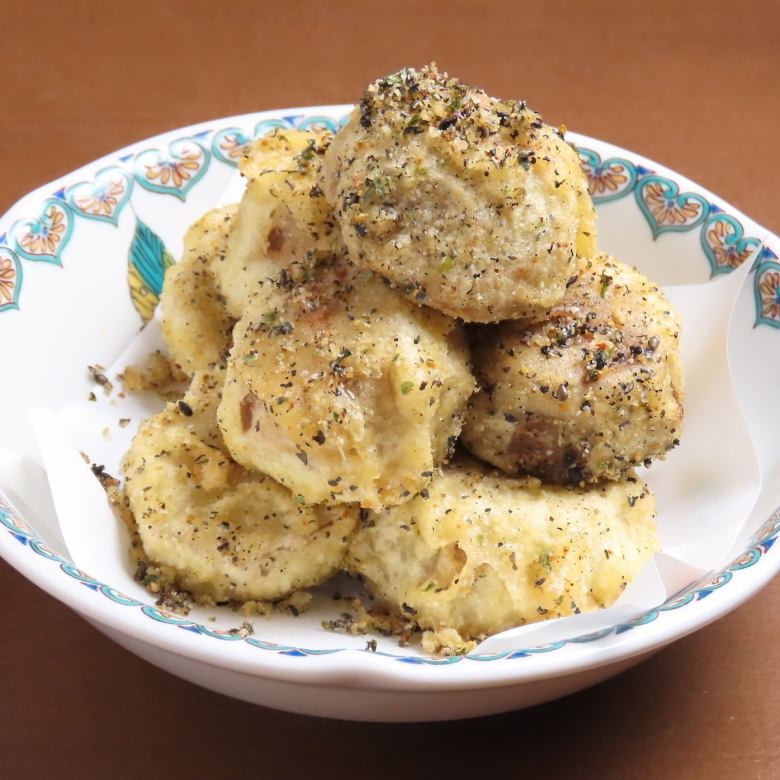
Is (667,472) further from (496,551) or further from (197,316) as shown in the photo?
(197,316)

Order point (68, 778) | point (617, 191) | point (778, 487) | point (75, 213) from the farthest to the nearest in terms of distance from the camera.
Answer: point (617, 191) → point (75, 213) → point (778, 487) → point (68, 778)

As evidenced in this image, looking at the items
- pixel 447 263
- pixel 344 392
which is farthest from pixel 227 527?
pixel 447 263

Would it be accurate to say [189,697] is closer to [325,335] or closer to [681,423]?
[325,335]

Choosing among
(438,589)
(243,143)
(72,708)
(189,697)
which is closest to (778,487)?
(438,589)

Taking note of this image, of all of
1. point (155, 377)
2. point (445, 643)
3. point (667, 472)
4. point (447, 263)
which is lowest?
point (445, 643)

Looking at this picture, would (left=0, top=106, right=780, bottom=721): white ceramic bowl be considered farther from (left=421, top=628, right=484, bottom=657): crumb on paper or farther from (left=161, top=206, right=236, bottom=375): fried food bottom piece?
(left=161, top=206, right=236, bottom=375): fried food bottom piece

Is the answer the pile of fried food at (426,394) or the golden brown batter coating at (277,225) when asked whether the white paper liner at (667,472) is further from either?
the golden brown batter coating at (277,225)

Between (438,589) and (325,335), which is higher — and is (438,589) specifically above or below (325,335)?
below
